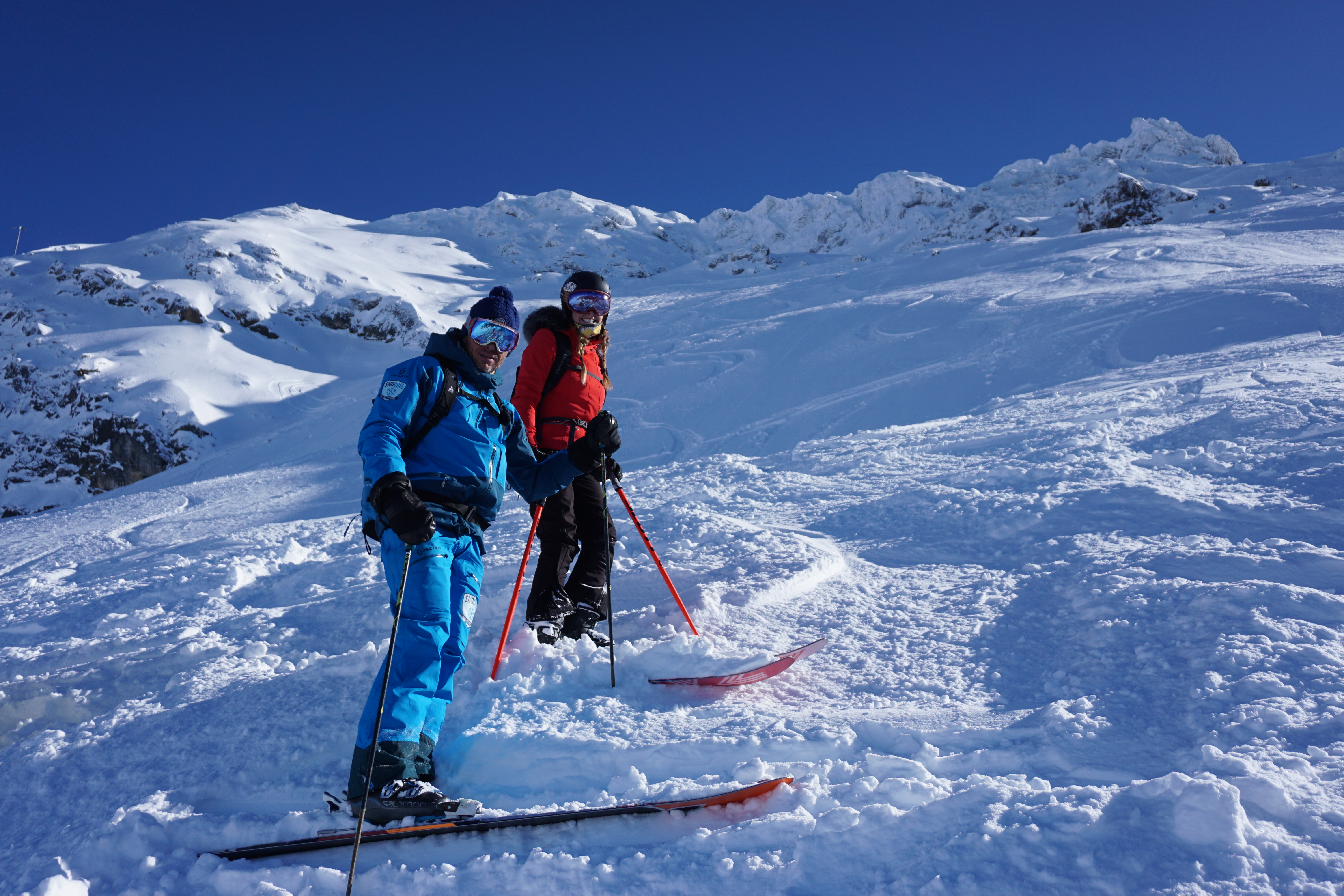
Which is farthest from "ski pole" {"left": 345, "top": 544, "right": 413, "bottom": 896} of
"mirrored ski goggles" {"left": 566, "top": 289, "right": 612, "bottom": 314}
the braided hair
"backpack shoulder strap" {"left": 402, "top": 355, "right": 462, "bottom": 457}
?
"mirrored ski goggles" {"left": 566, "top": 289, "right": 612, "bottom": 314}

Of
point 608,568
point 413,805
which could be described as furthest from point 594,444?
point 413,805

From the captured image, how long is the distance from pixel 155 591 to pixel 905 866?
5.52 metres

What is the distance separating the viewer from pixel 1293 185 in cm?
2505

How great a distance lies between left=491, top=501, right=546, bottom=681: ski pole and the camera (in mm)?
3246

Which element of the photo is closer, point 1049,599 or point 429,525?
point 429,525

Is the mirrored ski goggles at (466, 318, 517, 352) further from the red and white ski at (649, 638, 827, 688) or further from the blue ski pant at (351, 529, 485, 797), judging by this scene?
the red and white ski at (649, 638, 827, 688)

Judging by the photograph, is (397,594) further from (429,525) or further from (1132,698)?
(1132,698)

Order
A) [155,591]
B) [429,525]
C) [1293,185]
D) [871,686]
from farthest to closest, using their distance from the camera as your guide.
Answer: [1293,185] → [155,591] → [871,686] → [429,525]

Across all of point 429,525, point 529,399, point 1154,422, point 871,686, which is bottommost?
point 871,686

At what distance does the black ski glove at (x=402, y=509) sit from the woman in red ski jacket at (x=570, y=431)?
4.09 feet

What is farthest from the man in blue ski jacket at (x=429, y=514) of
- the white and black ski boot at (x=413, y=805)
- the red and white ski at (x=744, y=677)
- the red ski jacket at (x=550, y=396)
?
the red and white ski at (x=744, y=677)

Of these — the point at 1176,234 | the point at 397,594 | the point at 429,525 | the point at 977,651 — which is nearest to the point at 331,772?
the point at 397,594

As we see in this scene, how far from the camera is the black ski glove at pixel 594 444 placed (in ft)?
11.6

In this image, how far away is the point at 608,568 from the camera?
388 cm
